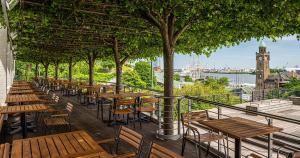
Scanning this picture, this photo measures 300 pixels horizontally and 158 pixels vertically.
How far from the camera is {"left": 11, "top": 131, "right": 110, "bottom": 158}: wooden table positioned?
323cm

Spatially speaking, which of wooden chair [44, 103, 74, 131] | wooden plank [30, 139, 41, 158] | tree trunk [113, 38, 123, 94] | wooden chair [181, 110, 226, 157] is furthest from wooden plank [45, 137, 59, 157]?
tree trunk [113, 38, 123, 94]

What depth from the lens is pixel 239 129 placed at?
4359 mm

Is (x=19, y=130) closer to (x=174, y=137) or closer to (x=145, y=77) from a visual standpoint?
(x=174, y=137)

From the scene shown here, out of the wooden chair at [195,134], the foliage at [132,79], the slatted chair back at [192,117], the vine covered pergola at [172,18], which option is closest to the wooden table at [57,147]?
the wooden chair at [195,134]

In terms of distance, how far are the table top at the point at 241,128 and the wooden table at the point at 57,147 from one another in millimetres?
1988

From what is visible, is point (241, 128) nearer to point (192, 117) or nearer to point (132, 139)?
point (192, 117)

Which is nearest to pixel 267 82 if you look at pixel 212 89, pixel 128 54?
pixel 212 89

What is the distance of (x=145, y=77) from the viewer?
46438mm

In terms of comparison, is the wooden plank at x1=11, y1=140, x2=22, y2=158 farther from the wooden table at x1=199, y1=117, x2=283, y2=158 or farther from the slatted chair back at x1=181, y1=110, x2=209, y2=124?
the slatted chair back at x1=181, y1=110, x2=209, y2=124

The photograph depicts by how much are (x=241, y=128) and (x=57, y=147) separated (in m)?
2.82

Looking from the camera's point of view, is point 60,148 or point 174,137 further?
point 174,137

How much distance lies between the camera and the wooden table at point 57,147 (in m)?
3.23

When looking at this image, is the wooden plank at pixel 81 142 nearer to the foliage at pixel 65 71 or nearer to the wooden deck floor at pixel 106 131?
the wooden deck floor at pixel 106 131

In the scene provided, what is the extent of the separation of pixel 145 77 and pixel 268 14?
40352 millimetres
